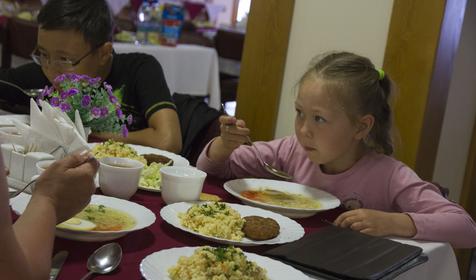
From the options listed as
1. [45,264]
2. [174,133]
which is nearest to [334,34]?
[174,133]

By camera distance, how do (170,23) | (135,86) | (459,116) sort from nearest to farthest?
1. (135,86)
2. (459,116)
3. (170,23)

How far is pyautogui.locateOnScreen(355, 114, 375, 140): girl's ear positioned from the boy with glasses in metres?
0.74

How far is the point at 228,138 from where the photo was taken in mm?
2098

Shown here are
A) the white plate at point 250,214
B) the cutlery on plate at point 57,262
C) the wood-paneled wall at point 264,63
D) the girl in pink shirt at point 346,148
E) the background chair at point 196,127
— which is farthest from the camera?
the wood-paneled wall at point 264,63

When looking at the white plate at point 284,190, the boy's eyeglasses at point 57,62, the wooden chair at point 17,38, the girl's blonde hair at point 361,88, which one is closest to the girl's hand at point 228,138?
the white plate at point 284,190

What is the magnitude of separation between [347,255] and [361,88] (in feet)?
2.47

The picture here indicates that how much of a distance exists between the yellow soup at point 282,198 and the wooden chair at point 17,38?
4080 millimetres

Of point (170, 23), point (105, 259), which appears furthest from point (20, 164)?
point (170, 23)

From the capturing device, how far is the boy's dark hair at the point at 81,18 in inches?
101

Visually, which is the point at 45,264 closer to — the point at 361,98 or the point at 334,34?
the point at 361,98

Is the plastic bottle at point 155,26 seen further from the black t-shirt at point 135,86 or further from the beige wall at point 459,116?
the black t-shirt at point 135,86

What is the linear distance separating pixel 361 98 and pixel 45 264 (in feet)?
4.15

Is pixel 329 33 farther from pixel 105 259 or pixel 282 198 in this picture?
pixel 105 259

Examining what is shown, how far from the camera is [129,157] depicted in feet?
6.29
